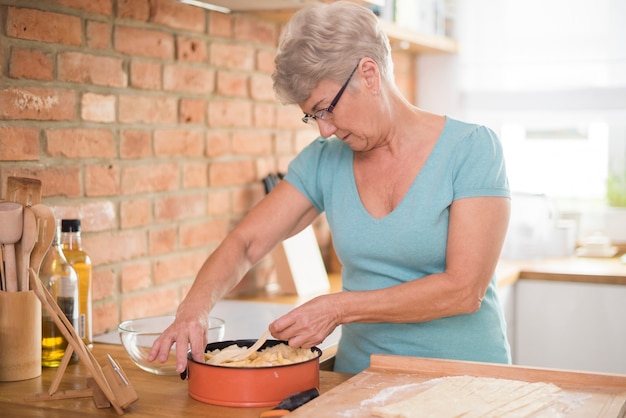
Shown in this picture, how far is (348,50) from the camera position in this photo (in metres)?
1.68

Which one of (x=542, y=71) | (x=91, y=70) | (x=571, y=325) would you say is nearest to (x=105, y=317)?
(x=91, y=70)

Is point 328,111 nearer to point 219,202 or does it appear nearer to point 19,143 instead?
point 19,143

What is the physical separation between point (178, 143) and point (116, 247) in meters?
0.37

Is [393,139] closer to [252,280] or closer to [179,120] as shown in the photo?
[179,120]

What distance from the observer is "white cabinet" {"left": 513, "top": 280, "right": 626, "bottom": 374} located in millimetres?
2977

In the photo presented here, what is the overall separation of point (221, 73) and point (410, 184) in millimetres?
951

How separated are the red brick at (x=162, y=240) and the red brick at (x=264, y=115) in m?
0.55

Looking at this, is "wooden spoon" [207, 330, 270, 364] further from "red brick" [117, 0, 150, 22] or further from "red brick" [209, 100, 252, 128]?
"red brick" [209, 100, 252, 128]

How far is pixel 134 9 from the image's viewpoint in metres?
2.17

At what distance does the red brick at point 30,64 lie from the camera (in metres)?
1.83

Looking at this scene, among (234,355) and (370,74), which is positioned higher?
(370,74)

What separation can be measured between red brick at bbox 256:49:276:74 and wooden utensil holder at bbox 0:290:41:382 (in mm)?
1342

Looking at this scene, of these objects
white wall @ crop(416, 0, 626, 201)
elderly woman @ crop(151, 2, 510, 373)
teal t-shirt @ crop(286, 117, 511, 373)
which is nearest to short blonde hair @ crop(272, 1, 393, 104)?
elderly woman @ crop(151, 2, 510, 373)

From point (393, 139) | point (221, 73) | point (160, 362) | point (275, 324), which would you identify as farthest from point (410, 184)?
point (221, 73)
